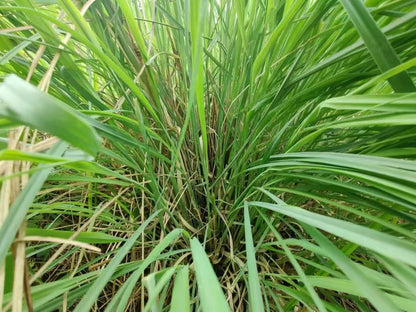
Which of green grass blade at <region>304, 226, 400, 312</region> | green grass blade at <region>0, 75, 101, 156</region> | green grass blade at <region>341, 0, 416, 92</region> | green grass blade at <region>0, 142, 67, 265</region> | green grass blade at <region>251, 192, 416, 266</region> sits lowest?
green grass blade at <region>304, 226, 400, 312</region>

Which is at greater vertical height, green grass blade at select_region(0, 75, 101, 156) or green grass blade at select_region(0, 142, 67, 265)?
green grass blade at select_region(0, 75, 101, 156)

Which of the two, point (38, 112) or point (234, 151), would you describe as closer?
point (38, 112)

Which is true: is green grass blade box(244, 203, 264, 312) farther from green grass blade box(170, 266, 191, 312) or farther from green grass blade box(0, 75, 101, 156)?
green grass blade box(0, 75, 101, 156)

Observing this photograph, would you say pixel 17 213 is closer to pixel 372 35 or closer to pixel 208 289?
pixel 208 289

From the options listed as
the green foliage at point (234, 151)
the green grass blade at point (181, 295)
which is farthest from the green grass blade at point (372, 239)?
the green grass blade at point (181, 295)

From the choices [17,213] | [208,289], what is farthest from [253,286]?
[17,213]

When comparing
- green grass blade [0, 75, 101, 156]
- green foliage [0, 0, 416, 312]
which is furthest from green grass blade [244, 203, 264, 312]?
green grass blade [0, 75, 101, 156]

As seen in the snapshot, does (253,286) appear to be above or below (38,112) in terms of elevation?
below

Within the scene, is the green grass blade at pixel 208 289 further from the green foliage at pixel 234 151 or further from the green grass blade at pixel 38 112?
the green grass blade at pixel 38 112

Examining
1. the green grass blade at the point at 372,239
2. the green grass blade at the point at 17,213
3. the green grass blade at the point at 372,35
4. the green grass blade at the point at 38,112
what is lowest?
the green grass blade at the point at 372,239

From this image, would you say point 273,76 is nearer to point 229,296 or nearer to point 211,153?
point 211,153

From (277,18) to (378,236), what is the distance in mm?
378

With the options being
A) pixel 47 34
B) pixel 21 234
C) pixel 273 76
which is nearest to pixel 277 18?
pixel 273 76

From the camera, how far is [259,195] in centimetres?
43
